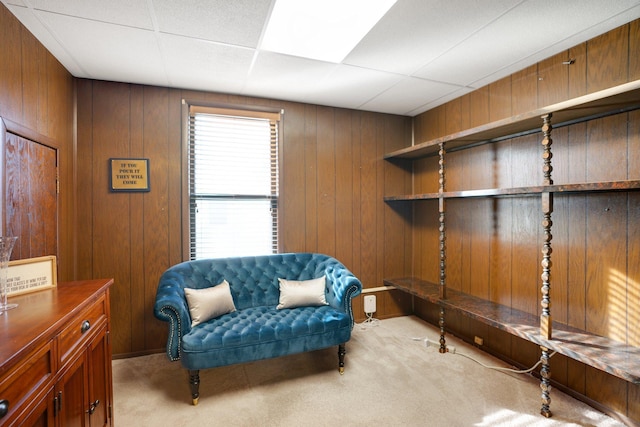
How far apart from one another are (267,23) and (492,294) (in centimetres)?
289

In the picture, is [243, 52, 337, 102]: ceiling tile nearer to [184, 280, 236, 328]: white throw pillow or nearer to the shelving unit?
the shelving unit

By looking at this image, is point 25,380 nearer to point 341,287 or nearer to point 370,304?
point 341,287

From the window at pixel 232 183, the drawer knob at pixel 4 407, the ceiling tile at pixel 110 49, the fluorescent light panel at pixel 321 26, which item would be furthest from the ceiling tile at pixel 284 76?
the drawer knob at pixel 4 407

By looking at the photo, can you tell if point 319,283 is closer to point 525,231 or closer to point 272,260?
point 272,260

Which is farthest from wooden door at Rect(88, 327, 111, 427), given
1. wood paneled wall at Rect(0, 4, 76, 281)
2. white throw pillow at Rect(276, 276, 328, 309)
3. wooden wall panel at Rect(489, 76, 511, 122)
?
wooden wall panel at Rect(489, 76, 511, 122)

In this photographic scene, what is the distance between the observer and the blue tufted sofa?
2.10 m

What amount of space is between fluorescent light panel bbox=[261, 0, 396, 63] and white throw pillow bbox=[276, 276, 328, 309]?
192 centimetres

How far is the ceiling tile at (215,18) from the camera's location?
1718 millimetres

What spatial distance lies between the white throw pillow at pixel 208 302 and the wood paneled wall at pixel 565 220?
7.74 feet

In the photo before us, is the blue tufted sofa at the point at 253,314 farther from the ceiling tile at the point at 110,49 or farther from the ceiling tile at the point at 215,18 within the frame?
the ceiling tile at the point at 215,18

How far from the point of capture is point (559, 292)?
229cm

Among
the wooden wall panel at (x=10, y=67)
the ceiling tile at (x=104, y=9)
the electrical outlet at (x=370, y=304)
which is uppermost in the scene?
the ceiling tile at (x=104, y=9)

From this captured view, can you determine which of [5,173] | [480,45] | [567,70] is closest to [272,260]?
[5,173]

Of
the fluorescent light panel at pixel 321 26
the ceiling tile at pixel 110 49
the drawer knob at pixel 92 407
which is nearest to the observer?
the drawer knob at pixel 92 407
